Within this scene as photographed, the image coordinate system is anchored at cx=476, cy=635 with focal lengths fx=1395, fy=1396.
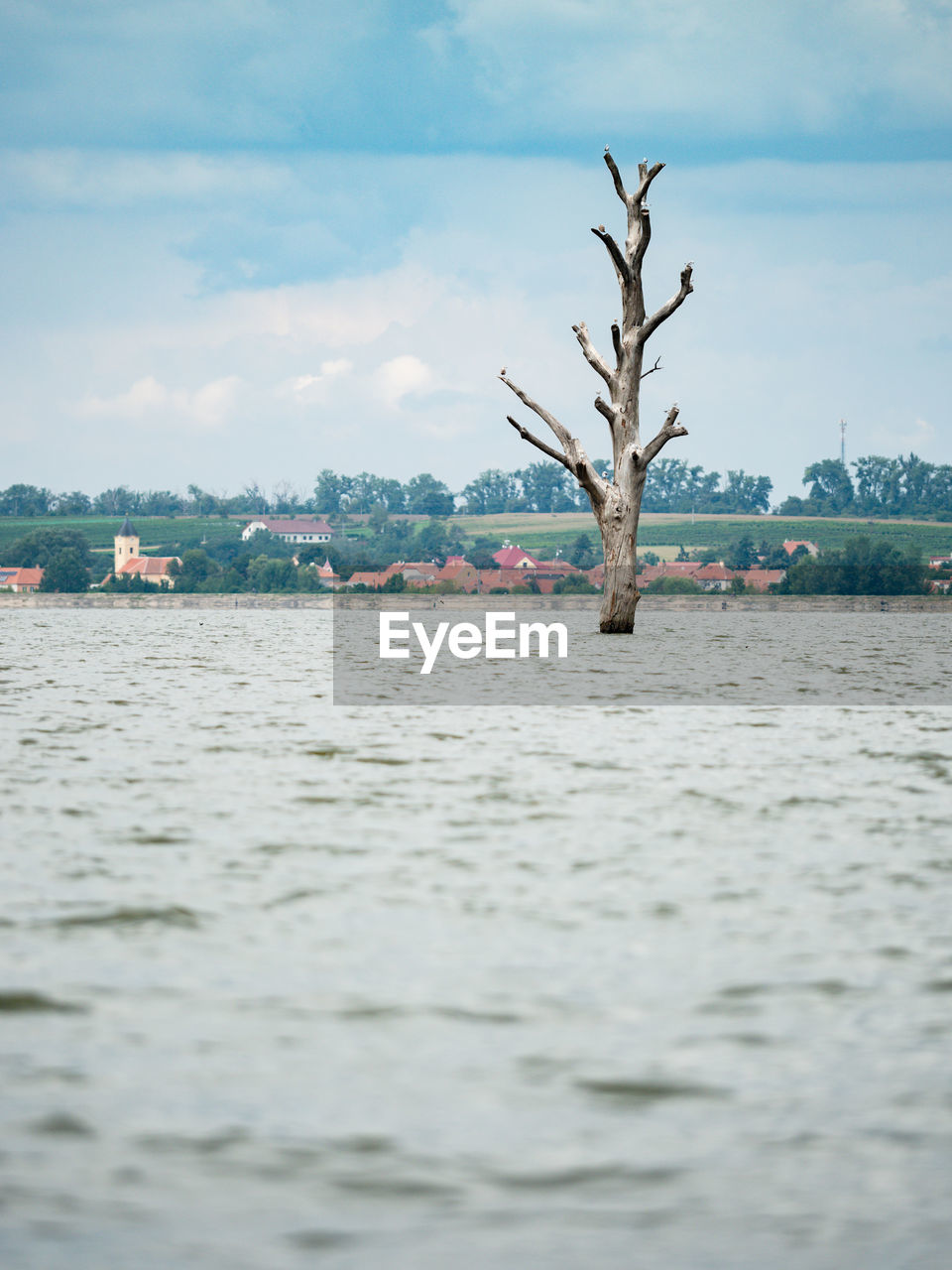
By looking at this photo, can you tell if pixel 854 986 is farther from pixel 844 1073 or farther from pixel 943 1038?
pixel 844 1073

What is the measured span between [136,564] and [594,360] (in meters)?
111

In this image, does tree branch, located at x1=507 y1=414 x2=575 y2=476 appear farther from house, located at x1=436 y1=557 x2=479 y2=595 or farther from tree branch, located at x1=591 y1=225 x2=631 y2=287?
house, located at x1=436 y1=557 x2=479 y2=595

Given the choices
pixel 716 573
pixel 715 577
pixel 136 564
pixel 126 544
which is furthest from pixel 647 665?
pixel 126 544

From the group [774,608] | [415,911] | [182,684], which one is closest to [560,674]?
[182,684]

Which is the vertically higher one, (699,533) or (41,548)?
(699,533)

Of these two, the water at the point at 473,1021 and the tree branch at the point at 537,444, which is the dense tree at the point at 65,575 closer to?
the tree branch at the point at 537,444

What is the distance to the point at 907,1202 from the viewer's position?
3674mm

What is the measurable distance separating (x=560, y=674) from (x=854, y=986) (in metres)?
19.1

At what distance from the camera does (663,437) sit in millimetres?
37875

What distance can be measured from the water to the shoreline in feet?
211

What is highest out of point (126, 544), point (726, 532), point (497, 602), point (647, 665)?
point (726, 532)

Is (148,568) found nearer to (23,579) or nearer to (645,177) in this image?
(23,579)

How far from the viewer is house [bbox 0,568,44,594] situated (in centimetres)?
12356

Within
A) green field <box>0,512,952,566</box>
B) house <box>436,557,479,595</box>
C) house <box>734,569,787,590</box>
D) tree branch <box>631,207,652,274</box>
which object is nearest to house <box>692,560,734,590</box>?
house <box>734,569,787,590</box>
